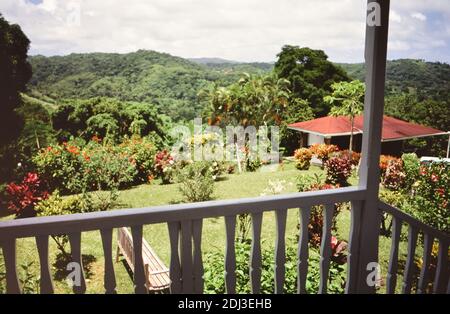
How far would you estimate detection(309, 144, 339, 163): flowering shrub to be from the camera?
862 centimetres

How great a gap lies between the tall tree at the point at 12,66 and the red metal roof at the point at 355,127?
6046 millimetres

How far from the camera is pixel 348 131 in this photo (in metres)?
8.26

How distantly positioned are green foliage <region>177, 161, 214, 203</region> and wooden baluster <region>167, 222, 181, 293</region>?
20.5 ft

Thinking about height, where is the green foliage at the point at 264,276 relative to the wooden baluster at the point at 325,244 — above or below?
below

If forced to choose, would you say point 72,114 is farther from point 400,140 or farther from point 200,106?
point 400,140

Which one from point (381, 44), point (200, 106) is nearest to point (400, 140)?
point (200, 106)

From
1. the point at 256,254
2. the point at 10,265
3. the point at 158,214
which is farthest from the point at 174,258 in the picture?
the point at 10,265

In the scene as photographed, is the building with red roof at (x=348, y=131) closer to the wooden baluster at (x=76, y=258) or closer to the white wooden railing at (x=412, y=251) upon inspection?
the white wooden railing at (x=412, y=251)

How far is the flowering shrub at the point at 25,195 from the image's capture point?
276 inches

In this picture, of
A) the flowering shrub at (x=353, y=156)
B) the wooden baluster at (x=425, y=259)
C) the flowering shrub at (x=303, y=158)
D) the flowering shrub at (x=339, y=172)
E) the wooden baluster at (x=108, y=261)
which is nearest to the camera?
the wooden baluster at (x=108, y=261)

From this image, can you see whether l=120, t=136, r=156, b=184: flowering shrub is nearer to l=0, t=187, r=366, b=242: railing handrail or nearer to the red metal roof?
the red metal roof

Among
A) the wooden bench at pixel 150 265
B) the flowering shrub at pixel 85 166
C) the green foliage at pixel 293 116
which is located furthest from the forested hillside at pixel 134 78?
the wooden bench at pixel 150 265

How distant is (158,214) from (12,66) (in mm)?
6230

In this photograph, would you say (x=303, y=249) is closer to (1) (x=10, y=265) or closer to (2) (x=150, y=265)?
(1) (x=10, y=265)
